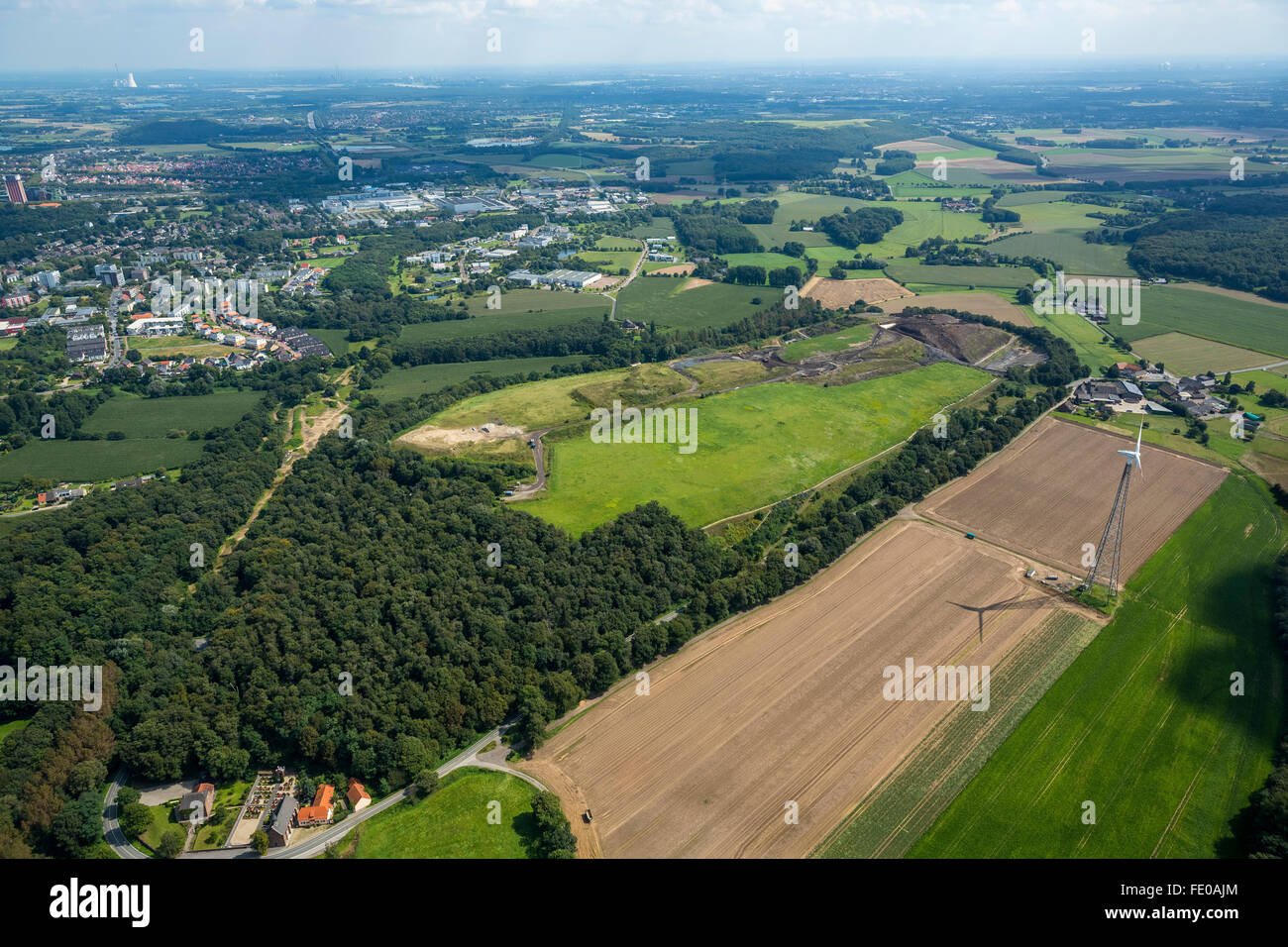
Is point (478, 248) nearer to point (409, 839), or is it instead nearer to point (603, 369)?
point (603, 369)

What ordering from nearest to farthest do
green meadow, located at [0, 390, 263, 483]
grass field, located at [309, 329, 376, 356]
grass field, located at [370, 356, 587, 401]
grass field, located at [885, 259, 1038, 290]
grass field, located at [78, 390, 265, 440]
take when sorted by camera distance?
green meadow, located at [0, 390, 263, 483]
grass field, located at [78, 390, 265, 440]
grass field, located at [370, 356, 587, 401]
grass field, located at [309, 329, 376, 356]
grass field, located at [885, 259, 1038, 290]

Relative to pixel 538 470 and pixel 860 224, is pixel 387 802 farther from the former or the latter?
pixel 860 224

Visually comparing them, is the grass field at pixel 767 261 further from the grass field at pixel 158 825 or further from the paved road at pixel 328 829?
the grass field at pixel 158 825

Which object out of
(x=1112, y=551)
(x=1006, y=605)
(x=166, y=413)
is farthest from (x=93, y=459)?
(x=1112, y=551)

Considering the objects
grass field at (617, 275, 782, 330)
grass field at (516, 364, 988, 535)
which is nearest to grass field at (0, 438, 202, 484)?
grass field at (516, 364, 988, 535)

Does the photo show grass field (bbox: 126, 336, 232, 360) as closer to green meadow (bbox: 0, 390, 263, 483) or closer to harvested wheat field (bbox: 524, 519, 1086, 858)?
green meadow (bbox: 0, 390, 263, 483)

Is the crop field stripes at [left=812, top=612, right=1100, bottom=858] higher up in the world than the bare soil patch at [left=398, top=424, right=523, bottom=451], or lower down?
lower down
